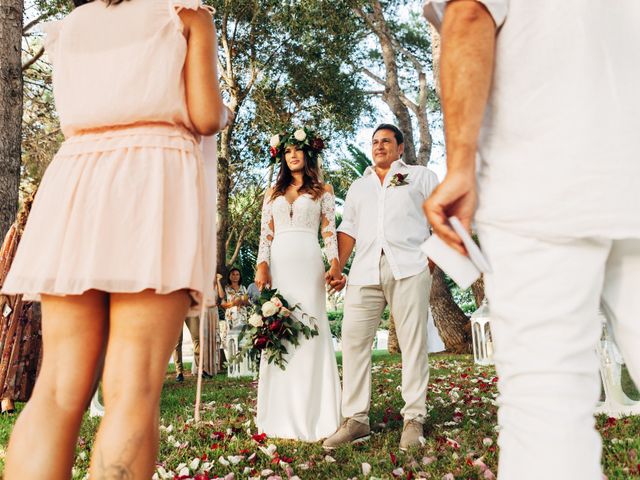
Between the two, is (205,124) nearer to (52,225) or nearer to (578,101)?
(52,225)

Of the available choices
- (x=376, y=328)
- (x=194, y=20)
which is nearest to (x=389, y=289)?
(x=376, y=328)

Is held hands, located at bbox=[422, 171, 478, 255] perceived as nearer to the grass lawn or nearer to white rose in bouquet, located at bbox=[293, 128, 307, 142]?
the grass lawn

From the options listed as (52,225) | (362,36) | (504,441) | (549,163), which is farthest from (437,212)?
(362,36)

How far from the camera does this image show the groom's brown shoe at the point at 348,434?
463 centimetres

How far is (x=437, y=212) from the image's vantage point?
1.62 m

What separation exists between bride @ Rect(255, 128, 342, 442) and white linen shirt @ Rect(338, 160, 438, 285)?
354mm

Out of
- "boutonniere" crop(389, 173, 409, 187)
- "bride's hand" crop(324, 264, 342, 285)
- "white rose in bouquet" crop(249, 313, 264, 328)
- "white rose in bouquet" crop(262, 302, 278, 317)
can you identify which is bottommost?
"white rose in bouquet" crop(249, 313, 264, 328)

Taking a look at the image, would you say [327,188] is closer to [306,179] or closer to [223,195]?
[306,179]

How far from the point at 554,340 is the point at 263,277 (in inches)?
171

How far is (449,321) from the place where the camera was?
15133 millimetres

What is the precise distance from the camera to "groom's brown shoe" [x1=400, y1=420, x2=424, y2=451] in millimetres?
4395

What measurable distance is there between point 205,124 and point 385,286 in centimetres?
323

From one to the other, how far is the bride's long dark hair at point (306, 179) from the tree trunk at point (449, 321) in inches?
376

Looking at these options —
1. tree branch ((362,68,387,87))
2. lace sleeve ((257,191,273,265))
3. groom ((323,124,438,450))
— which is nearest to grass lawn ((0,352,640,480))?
groom ((323,124,438,450))
